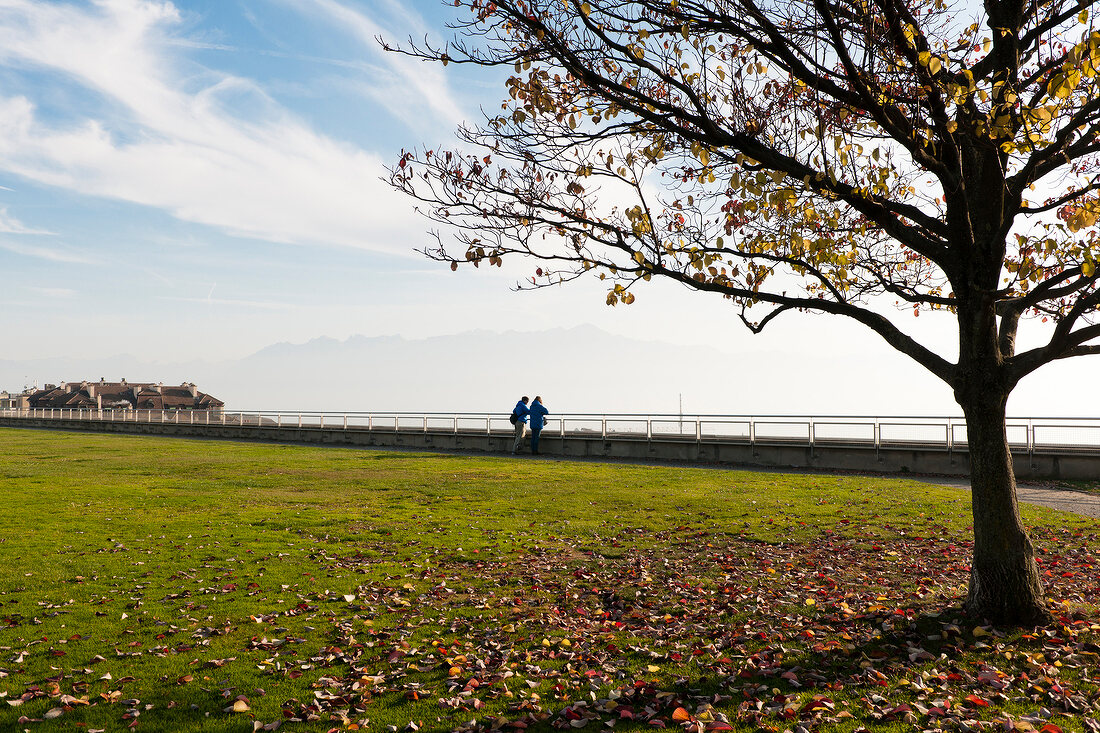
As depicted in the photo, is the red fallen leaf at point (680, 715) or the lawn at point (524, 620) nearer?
the red fallen leaf at point (680, 715)

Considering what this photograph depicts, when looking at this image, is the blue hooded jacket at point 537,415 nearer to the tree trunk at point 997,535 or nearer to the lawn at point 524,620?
the lawn at point 524,620

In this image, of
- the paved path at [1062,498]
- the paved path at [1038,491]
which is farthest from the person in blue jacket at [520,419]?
the paved path at [1062,498]

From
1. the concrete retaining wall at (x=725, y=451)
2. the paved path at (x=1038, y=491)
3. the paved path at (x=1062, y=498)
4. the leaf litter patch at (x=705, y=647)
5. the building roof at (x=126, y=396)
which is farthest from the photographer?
the building roof at (x=126, y=396)

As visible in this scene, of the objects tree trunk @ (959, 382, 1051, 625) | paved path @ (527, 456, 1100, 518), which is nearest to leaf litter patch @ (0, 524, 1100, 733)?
tree trunk @ (959, 382, 1051, 625)

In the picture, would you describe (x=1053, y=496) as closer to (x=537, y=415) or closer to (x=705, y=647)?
(x=705, y=647)

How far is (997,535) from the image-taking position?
309 inches

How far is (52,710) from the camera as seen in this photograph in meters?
5.82

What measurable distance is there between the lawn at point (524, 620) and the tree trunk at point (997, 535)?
34 cm

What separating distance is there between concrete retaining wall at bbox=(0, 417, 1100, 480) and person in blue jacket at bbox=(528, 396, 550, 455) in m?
1.10

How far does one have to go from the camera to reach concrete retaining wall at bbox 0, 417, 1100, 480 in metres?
22.4

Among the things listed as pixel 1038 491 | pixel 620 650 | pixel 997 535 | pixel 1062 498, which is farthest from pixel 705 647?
pixel 1038 491

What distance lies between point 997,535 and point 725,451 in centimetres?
2056

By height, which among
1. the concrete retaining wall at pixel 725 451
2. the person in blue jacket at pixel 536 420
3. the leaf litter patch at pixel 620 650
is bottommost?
the leaf litter patch at pixel 620 650

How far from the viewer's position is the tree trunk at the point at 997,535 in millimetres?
7723
